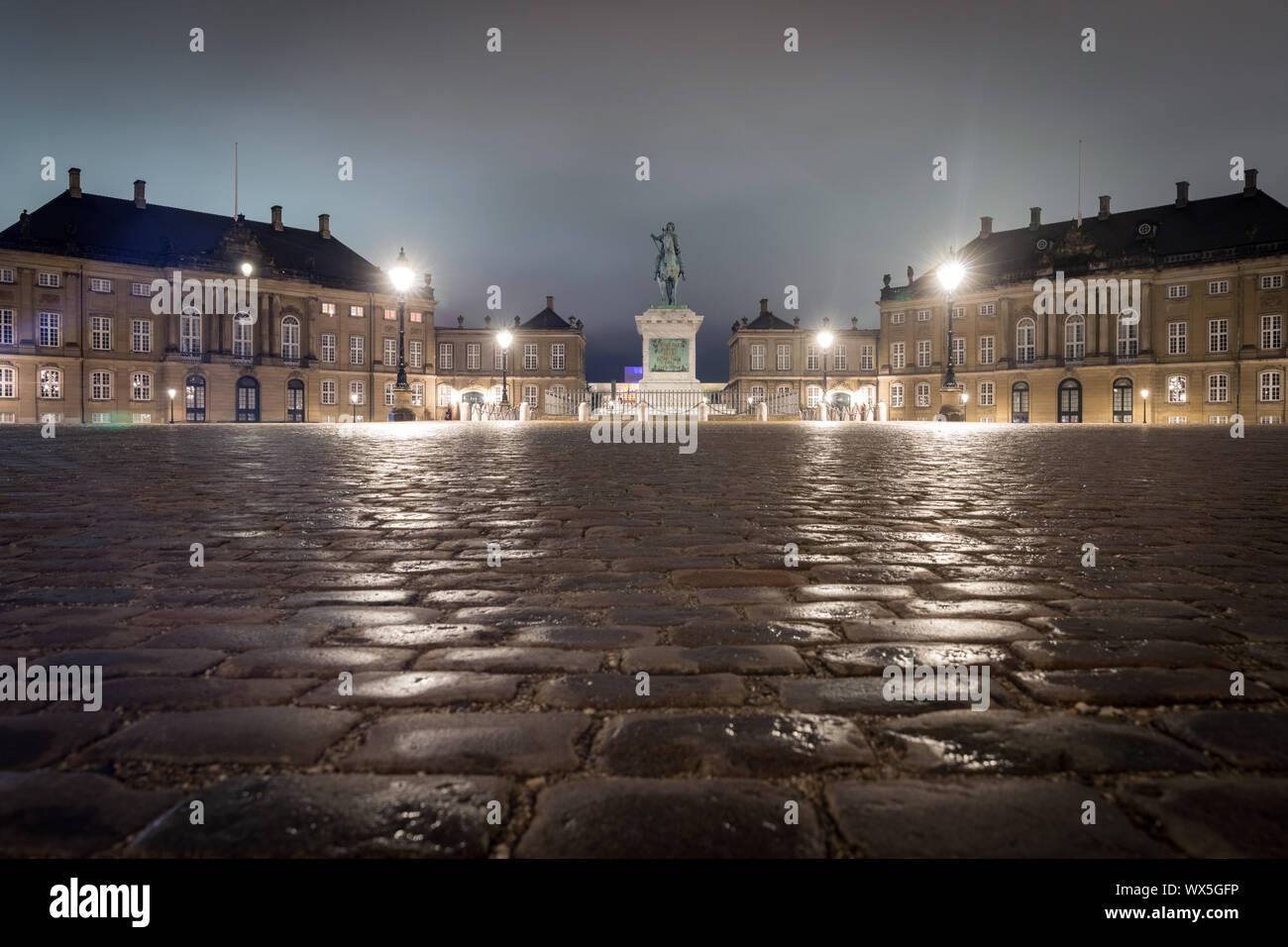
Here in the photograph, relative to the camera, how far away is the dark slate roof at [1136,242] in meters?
50.0

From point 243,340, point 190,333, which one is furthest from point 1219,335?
point 190,333

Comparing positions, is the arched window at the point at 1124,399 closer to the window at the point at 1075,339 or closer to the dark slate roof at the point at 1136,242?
the window at the point at 1075,339

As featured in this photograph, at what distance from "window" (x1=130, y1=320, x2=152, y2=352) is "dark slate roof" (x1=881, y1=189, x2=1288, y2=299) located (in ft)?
187

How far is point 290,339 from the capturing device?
57719 millimetres

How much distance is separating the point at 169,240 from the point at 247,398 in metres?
12.1

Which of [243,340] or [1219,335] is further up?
[243,340]

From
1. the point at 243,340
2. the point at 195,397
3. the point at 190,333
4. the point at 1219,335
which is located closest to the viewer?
the point at 1219,335

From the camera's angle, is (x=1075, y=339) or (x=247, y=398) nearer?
(x=1075, y=339)

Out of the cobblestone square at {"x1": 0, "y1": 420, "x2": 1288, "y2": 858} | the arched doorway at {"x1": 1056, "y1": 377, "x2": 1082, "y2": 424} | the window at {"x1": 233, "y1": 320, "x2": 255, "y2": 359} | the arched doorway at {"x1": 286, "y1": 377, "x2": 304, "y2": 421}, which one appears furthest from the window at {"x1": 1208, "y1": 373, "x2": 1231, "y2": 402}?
the window at {"x1": 233, "y1": 320, "x2": 255, "y2": 359}

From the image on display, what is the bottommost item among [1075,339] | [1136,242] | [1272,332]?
[1272,332]

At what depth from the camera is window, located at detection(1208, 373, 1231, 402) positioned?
163 feet

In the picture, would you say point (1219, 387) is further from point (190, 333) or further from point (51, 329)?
point (51, 329)

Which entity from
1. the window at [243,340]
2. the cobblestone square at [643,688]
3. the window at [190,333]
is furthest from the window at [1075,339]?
the window at [190,333]

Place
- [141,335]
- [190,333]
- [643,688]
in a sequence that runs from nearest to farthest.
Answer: [643,688] < [141,335] < [190,333]
